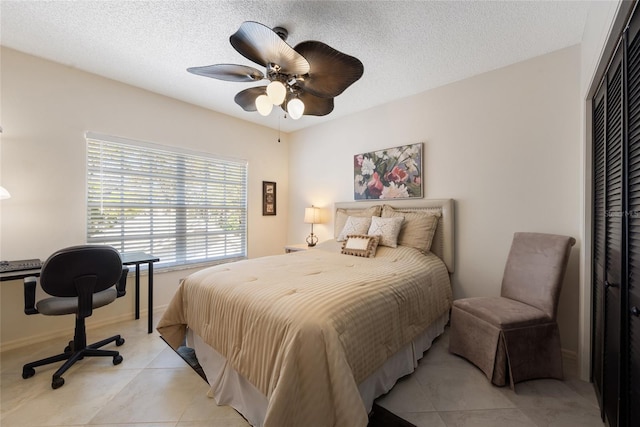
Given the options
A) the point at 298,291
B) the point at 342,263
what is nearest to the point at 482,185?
the point at 342,263

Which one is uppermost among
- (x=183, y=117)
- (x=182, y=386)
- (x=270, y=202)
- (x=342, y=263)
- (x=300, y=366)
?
(x=183, y=117)

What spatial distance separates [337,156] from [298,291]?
2.72m

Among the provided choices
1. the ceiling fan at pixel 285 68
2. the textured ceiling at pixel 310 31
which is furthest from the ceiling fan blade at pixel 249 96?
the textured ceiling at pixel 310 31

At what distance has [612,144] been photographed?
4.77 ft

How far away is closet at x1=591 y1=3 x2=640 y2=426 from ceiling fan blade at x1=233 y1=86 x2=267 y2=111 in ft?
6.69

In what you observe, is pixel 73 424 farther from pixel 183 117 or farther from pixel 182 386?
pixel 183 117

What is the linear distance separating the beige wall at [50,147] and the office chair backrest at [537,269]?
146 inches

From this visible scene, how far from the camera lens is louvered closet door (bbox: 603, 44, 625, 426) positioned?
4.19 ft

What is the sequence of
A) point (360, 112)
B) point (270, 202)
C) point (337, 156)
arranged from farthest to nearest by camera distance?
point (270, 202) → point (337, 156) → point (360, 112)

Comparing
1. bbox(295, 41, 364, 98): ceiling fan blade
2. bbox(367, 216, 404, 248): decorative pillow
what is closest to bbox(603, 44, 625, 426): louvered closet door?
bbox(295, 41, 364, 98): ceiling fan blade

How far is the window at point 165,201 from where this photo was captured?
110 inches

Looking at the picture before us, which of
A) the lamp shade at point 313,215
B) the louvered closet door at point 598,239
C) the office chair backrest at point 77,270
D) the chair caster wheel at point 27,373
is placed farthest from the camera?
the lamp shade at point 313,215

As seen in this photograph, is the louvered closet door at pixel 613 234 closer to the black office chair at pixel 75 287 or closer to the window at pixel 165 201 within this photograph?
the black office chair at pixel 75 287

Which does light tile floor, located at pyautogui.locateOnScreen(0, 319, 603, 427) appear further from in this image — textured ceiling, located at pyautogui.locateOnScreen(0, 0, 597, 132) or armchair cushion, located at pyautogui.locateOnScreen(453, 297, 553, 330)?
textured ceiling, located at pyautogui.locateOnScreen(0, 0, 597, 132)
